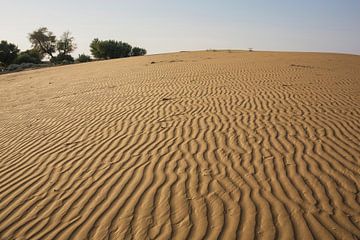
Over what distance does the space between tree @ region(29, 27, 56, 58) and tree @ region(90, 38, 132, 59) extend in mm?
11768

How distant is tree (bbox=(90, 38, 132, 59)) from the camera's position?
4597 cm

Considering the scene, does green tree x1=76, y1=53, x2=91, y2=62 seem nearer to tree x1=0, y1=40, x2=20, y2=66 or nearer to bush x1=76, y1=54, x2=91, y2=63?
bush x1=76, y1=54, x2=91, y2=63

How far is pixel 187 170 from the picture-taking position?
4.56 metres

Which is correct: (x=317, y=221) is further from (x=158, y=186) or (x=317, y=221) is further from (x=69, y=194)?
(x=69, y=194)

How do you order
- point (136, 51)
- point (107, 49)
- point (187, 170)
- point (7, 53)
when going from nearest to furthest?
1. point (187, 170)
2. point (7, 53)
3. point (107, 49)
4. point (136, 51)

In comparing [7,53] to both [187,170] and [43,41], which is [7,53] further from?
[187,170]

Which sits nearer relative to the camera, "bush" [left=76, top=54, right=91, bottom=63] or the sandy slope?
the sandy slope

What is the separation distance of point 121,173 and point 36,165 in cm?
177

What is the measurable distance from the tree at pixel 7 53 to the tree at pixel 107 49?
11.5m

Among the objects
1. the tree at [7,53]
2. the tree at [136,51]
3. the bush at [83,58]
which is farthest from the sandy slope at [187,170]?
the tree at [136,51]

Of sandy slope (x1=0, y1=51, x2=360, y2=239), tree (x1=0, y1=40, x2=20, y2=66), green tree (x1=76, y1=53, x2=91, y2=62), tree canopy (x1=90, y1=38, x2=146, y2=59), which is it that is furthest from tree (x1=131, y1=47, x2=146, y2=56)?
sandy slope (x1=0, y1=51, x2=360, y2=239)

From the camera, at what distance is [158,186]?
418 cm

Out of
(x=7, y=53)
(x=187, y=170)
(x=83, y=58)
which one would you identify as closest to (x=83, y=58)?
(x=83, y=58)

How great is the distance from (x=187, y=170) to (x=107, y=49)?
147ft
